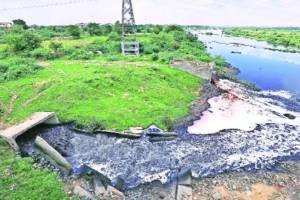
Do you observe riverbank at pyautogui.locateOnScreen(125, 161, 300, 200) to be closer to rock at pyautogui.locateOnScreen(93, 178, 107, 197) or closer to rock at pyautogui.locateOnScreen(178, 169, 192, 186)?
rock at pyautogui.locateOnScreen(178, 169, 192, 186)

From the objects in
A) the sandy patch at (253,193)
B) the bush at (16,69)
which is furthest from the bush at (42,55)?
the sandy patch at (253,193)

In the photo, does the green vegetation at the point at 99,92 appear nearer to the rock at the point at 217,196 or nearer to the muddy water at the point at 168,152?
the muddy water at the point at 168,152

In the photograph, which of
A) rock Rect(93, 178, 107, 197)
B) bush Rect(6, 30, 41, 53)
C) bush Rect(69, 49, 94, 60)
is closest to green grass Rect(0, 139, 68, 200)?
rock Rect(93, 178, 107, 197)

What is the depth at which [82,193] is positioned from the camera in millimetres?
17219

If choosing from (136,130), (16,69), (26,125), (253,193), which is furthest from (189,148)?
(16,69)

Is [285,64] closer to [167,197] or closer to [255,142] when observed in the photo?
[255,142]

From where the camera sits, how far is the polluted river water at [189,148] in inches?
806

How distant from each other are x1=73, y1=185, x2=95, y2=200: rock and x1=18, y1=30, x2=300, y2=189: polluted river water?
6.36ft

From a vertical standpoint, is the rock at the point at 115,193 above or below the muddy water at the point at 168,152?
above

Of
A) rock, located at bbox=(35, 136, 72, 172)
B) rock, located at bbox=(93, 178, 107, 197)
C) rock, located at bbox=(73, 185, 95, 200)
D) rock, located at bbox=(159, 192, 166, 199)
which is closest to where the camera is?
rock, located at bbox=(73, 185, 95, 200)

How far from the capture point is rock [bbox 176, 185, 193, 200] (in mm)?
17578

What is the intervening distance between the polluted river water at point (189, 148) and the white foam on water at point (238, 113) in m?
0.09

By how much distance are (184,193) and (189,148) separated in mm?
5949

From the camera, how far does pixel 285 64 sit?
67.3m
